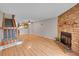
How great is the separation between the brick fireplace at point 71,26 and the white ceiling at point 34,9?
16cm

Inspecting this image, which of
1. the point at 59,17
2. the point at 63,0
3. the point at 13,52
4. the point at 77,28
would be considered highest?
the point at 63,0

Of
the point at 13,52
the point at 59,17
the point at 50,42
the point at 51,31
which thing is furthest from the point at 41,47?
the point at 59,17

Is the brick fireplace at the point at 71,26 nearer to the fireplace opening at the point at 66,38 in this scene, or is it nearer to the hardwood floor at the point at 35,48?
the fireplace opening at the point at 66,38

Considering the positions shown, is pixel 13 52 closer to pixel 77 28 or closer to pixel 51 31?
pixel 51 31

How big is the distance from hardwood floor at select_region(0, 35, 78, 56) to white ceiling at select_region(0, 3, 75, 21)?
467mm

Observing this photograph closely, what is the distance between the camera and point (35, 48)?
2.72 meters

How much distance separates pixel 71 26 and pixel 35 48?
97 cm

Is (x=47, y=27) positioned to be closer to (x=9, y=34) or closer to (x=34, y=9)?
(x=34, y=9)

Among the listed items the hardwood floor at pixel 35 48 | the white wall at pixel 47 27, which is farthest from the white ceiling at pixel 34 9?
the hardwood floor at pixel 35 48

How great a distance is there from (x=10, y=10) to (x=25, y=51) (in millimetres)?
932

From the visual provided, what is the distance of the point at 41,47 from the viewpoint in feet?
9.07

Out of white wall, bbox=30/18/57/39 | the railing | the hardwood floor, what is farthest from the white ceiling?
the hardwood floor

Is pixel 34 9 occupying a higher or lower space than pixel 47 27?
higher

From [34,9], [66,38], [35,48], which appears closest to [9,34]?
[35,48]
